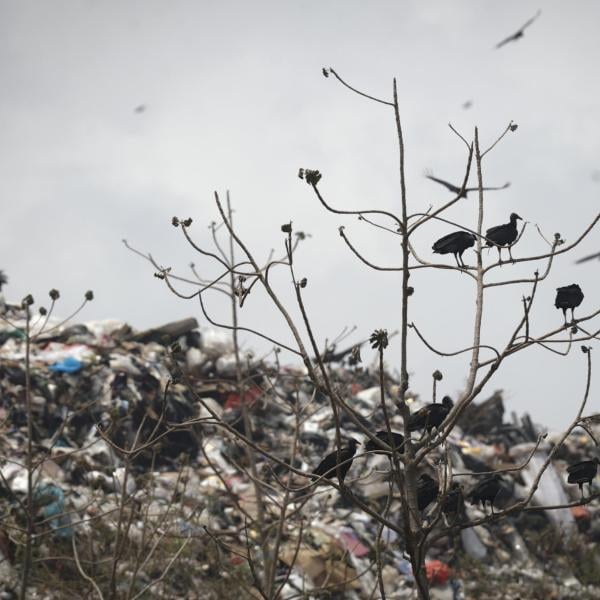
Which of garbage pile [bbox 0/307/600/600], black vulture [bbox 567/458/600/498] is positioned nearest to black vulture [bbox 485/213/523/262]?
black vulture [bbox 567/458/600/498]

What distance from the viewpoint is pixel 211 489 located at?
6070mm

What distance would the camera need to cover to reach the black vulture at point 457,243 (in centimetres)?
172

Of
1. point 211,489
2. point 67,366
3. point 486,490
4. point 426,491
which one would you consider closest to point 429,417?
point 426,491

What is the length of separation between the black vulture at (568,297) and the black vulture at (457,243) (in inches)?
10.4

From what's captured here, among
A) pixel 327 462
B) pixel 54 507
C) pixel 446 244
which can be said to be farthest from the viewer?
pixel 54 507

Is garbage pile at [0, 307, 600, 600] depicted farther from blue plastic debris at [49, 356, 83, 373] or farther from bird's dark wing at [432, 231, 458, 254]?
bird's dark wing at [432, 231, 458, 254]

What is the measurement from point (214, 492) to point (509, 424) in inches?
218

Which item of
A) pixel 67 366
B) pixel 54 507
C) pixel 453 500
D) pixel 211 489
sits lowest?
pixel 453 500

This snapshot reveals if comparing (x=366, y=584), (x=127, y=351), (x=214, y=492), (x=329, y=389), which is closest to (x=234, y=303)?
(x=214, y=492)

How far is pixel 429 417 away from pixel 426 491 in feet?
0.63

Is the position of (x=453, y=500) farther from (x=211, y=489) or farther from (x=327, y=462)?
(x=211, y=489)

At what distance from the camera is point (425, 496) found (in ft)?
5.05

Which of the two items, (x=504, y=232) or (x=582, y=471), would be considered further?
(x=504, y=232)

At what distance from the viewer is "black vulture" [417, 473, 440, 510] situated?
151cm
